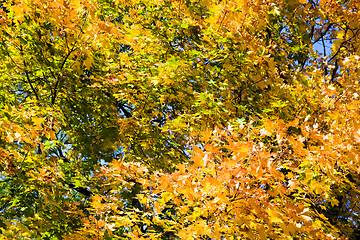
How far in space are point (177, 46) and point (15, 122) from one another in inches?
120

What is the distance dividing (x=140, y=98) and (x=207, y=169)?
3.23 m

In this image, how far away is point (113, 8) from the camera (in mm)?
7031

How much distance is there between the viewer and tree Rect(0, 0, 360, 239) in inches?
134

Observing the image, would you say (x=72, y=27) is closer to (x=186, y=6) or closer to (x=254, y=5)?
(x=186, y=6)

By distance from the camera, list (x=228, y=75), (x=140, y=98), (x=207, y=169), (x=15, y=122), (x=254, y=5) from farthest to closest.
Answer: (x=140, y=98) → (x=228, y=75) → (x=254, y=5) → (x=15, y=122) → (x=207, y=169)

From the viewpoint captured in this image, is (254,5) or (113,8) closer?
(254,5)

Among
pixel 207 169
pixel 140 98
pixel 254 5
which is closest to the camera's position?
pixel 207 169

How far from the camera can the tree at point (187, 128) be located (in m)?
3.41

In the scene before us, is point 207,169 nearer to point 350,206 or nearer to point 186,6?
point 350,206

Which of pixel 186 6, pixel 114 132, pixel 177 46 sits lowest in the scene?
pixel 114 132

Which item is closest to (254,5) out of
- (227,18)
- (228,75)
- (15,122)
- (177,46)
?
(227,18)

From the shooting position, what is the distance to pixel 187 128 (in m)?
5.14

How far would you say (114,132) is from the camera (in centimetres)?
574

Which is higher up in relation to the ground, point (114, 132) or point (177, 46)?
point (177, 46)
